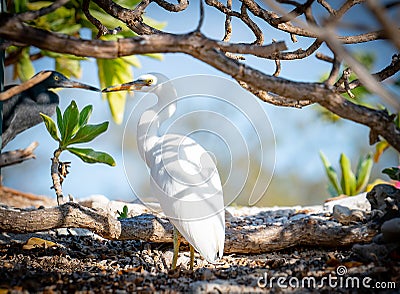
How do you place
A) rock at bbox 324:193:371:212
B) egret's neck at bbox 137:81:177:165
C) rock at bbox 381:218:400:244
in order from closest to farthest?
rock at bbox 381:218:400:244 → egret's neck at bbox 137:81:177:165 → rock at bbox 324:193:371:212

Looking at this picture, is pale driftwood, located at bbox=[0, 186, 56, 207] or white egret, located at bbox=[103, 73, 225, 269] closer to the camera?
white egret, located at bbox=[103, 73, 225, 269]

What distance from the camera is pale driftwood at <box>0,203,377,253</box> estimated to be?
2441 millimetres

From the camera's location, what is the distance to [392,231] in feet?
6.91

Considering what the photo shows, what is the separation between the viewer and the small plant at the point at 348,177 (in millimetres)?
4691

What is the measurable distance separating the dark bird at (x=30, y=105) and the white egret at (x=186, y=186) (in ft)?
5.89

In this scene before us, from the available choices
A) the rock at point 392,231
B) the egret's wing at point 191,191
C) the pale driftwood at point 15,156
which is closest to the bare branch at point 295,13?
the egret's wing at point 191,191

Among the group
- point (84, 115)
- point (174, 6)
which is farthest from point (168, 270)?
point (174, 6)

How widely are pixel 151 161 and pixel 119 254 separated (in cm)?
57

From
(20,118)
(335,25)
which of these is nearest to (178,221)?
(335,25)

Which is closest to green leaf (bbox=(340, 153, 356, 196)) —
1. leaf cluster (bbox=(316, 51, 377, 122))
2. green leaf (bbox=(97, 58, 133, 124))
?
leaf cluster (bbox=(316, 51, 377, 122))

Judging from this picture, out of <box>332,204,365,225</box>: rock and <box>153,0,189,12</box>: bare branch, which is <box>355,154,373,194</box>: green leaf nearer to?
<box>332,204,365,225</box>: rock

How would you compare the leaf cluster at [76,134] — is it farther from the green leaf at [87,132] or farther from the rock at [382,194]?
the rock at [382,194]

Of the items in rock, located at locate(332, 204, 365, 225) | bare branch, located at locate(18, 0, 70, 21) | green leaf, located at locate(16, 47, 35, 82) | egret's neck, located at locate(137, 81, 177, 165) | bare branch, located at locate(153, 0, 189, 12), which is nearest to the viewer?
bare branch, located at locate(18, 0, 70, 21)

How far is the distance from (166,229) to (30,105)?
2.39 metres
